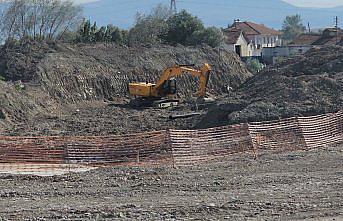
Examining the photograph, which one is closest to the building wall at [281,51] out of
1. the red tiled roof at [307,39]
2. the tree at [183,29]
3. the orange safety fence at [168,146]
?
the red tiled roof at [307,39]

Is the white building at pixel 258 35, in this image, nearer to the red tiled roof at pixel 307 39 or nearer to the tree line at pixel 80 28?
the red tiled roof at pixel 307 39

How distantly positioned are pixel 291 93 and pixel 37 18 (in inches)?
1261

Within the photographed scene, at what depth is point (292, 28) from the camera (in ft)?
490

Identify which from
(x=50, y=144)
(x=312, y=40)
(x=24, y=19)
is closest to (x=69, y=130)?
(x=50, y=144)

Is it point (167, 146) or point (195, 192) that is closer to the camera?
point (195, 192)

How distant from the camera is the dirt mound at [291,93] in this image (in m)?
25.8

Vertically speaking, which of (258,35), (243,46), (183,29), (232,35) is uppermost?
(258,35)

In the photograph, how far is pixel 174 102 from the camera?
1486 inches

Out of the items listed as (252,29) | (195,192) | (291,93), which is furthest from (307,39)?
(195,192)

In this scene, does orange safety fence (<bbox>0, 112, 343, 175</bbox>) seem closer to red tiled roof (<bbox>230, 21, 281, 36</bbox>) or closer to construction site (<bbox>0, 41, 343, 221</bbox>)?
construction site (<bbox>0, 41, 343, 221</bbox>)

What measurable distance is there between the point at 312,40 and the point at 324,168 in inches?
2708

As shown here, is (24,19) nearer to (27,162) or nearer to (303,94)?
(303,94)

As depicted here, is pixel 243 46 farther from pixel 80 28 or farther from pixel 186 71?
pixel 186 71

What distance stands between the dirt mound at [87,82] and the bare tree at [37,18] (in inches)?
358
